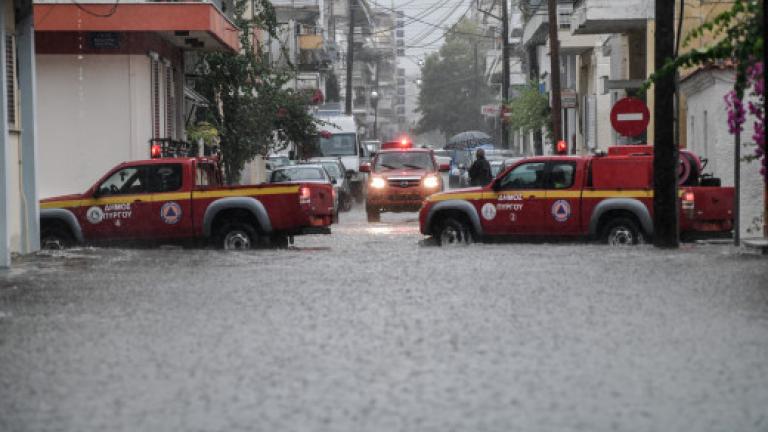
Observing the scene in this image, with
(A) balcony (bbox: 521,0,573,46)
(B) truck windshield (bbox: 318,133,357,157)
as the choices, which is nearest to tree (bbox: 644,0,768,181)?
(A) balcony (bbox: 521,0,573,46)

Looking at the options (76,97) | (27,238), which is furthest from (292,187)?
(76,97)

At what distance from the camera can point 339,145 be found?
191 feet

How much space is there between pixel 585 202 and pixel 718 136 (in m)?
6.65

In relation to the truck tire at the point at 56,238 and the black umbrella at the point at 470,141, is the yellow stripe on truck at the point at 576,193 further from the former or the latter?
the black umbrella at the point at 470,141

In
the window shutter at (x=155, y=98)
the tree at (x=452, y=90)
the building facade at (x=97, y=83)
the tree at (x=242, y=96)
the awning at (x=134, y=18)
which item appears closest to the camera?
the awning at (x=134, y=18)

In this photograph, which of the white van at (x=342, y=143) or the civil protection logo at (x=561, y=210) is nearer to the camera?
the civil protection logo at (x=561, y=210)

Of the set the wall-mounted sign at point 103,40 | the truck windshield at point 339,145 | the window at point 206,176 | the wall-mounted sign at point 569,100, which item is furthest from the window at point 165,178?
the truck windshield at point 339,145

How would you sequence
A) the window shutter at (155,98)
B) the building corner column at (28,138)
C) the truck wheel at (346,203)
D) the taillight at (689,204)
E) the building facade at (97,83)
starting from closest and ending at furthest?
the building corner column at (28,138) → the taillight at (689,204) → the building facade at (97,83) → the window shutter at (155,98) → the truck wheel at (346,203)

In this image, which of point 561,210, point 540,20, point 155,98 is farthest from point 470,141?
point 561,210

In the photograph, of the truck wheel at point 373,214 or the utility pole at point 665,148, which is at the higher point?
the utility pole at point 665,148

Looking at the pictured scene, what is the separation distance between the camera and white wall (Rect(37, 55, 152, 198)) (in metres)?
33.7

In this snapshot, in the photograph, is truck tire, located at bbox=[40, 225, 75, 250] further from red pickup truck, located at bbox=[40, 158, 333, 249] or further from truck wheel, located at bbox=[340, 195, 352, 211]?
truck wheel, located at bbox=[340, 195, 352, 211]

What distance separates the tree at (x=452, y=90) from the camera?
501 feet

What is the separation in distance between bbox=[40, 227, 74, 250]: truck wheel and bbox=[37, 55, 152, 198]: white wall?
879 centimetres
